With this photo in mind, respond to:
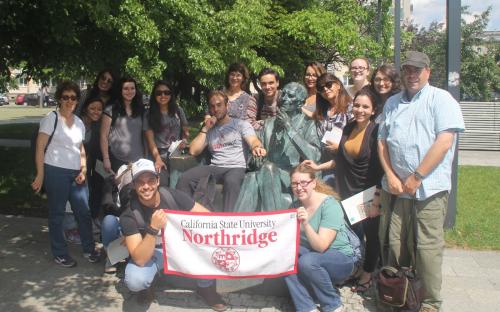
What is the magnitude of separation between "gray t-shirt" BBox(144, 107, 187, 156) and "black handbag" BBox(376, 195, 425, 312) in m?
2.64

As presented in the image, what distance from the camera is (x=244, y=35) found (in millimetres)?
11352

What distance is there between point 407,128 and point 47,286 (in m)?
3.38

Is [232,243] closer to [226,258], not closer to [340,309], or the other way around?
[226,258]

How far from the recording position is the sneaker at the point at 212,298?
418cm

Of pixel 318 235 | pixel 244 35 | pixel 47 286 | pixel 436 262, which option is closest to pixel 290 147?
pixel 318 235

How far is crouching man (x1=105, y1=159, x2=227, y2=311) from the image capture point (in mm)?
3943

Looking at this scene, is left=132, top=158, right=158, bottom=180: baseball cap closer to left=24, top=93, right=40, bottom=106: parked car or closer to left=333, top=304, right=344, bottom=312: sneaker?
left=333, top=304, right=344, bottom=312: sneaker

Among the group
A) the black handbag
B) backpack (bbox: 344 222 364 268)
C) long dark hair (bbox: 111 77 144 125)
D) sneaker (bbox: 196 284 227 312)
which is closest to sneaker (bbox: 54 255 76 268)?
long dark hair (bbox: 111 77 144 125)

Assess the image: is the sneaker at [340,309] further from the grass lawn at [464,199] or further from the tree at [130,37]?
the tree at [130,37]

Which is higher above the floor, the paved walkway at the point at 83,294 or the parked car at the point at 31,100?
the parked car at the point at 31,100

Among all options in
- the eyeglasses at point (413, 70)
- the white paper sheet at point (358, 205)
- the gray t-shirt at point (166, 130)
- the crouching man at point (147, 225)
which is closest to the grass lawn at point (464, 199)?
the white paper sheet at point (358, 205)

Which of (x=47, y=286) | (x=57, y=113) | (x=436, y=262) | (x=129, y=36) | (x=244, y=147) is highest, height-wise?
(x=129, y=36)

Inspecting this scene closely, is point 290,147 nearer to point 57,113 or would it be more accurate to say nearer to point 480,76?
point 57,113

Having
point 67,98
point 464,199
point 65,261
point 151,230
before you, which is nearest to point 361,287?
point 151,230
